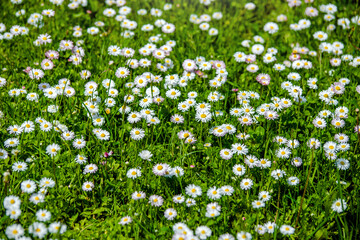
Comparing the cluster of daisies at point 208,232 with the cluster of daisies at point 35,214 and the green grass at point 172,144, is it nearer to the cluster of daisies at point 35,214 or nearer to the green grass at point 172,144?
the green grass at point 172,144

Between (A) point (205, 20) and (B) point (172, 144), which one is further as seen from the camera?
(A) point (205, 20)

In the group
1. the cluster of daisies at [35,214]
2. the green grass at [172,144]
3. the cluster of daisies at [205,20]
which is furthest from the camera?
the cluster of daisies at [205,20]

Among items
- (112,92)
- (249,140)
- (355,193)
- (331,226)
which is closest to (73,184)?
(112,92)

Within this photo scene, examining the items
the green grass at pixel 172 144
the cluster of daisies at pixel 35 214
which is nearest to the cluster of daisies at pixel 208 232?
the green grass at pixel 172 144

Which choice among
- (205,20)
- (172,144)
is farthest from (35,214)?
(205,20)

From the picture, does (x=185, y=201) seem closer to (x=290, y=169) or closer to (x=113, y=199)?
(x=113, y=199)

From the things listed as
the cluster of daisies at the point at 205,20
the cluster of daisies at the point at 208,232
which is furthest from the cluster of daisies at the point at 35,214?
the cluster of daisies at the point at 205,20

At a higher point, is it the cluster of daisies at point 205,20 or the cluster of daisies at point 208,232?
the cluster of daisies at point 205,20

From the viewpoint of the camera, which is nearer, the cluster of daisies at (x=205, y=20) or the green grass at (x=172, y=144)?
the green grass at (x=172, y=144)

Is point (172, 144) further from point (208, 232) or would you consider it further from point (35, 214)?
point (35, 214)

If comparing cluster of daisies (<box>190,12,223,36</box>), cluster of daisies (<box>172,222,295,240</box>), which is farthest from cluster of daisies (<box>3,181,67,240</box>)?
cluster of daisies (<box>190,12,223,36</box>)

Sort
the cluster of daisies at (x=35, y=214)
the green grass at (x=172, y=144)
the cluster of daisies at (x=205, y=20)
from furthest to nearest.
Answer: the cluster of daisies at (x=205, y=20), the green grass at (x=172, y=144), the cluster of daisies at (x=35, y=214)
